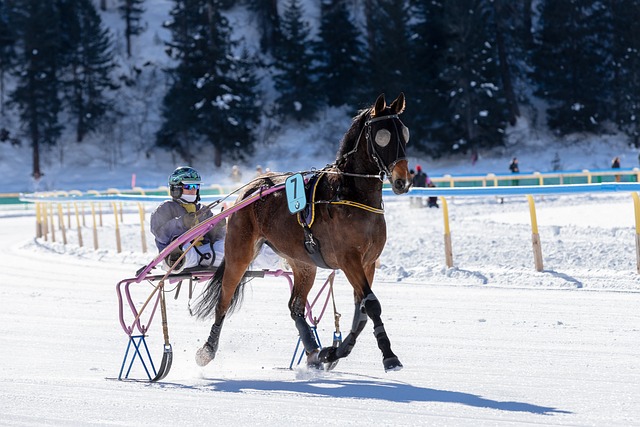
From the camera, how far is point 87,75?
61.0 metres

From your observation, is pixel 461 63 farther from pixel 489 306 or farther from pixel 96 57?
pixel 489 306

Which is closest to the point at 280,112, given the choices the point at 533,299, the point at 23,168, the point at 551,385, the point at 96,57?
the point at 96,57

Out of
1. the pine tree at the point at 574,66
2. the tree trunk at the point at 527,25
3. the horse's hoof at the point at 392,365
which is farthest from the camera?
the tree trunk at the point at 527,25

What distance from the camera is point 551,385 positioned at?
20.6 feet

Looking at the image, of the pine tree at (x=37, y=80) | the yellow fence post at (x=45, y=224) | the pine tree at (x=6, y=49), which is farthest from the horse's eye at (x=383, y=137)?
the pine tree at (x=6, y=49)

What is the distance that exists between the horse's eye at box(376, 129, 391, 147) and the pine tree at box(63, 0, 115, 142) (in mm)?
54959

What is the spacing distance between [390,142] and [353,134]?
49cm

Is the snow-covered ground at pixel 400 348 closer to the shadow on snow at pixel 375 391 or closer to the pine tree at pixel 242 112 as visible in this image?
the shadow on snow at pixel 375 391

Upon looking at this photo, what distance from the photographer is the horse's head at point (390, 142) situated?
6.77 meters

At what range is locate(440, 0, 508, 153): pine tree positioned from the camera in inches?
2077

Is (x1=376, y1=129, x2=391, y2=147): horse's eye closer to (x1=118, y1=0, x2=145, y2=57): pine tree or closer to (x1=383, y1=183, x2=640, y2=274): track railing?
(x1=383, y1=183, x2=640, y2=274): track railing

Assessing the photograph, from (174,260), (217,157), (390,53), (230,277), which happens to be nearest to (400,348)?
(230,277)

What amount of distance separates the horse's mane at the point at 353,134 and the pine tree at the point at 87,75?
5447cm

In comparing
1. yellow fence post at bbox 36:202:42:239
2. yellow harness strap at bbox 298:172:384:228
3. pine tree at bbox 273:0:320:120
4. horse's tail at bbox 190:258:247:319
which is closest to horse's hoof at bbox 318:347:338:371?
yellow harness strap at bbox 298:172:384:228
